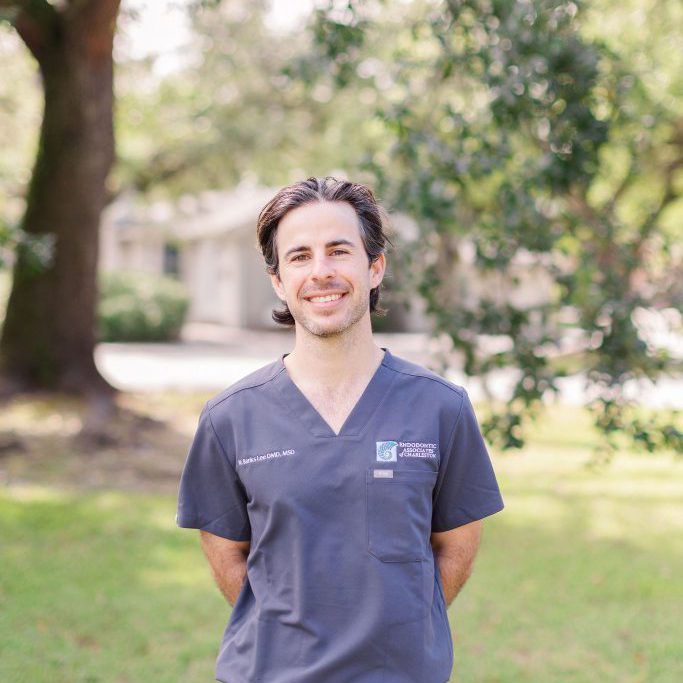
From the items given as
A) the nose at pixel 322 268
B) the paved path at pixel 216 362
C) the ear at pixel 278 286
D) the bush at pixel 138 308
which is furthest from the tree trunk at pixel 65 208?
the bush at pixel 138 308

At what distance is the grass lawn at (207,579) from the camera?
5074mm

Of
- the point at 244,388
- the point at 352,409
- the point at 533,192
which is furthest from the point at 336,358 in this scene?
the point at 533,192

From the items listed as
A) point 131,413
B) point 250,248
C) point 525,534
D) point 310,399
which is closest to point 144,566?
point 525,534

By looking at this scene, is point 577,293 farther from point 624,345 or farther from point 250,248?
point 250,248

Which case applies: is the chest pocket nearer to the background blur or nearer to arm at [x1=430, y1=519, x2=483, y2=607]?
arm at [x1=430, y1=519, x2=483, y2=607]

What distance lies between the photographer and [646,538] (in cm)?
773

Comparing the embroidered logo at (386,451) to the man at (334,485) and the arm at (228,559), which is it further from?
the arm at (228,559)

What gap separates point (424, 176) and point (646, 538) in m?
4.05

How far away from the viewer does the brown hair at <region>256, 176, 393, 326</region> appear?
2363 mm

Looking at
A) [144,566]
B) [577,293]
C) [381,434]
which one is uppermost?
[577,293]

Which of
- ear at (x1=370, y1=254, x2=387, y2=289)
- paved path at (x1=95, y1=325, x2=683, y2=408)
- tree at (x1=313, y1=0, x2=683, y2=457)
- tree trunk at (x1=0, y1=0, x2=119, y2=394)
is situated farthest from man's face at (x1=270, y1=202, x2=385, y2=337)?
tree trunk at (x1=0, y1=0, x2=119, y2=394)

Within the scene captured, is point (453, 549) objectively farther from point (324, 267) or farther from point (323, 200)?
point (323, 200)

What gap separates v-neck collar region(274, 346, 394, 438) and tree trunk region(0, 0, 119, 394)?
9.80 m

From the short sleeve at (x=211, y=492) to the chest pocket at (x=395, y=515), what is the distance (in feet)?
1.31
